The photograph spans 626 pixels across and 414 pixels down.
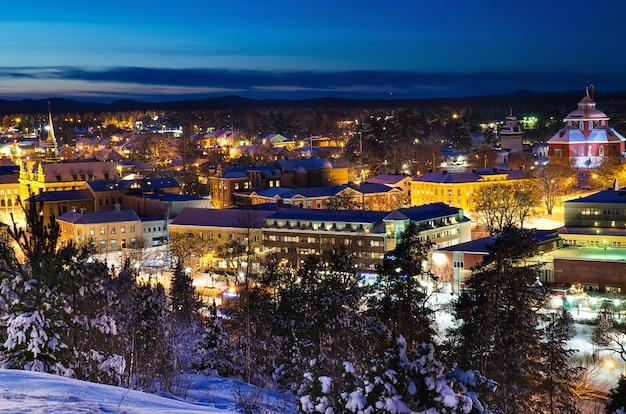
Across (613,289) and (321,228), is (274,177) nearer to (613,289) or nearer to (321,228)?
(321,228)

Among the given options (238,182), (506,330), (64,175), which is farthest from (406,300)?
(64,175)

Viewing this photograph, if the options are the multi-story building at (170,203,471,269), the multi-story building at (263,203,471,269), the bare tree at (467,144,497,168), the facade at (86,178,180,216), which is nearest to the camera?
the multi-story building at (263,203,471,269)

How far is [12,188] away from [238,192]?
19.6 m

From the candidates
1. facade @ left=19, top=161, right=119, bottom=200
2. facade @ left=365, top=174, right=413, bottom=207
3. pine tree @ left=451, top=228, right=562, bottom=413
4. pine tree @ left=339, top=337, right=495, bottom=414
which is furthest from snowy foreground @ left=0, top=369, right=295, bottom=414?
facade @ left=19, top=161, right=119, bottom=200

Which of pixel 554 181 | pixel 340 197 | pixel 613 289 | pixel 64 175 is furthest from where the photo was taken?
pixel 64 175

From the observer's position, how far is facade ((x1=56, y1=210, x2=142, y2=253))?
4722 cm

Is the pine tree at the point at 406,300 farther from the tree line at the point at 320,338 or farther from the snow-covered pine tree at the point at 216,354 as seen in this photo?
the snow-covered pine tree at the point at 216,354

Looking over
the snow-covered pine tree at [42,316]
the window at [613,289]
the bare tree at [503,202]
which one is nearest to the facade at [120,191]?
the bare tree at [503,202]

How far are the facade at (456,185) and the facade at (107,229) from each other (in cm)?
2146

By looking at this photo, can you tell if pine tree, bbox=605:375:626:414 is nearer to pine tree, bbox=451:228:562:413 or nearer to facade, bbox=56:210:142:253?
pine tree, bbox=451:228:562:413

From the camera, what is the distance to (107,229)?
47719 mm

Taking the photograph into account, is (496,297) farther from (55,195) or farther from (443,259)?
(55,195)

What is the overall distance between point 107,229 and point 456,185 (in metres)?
24.4

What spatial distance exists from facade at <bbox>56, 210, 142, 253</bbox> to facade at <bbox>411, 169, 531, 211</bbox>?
70.4ft
